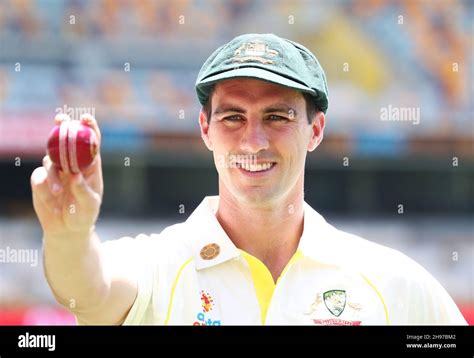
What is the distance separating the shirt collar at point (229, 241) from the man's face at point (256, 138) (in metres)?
0.08

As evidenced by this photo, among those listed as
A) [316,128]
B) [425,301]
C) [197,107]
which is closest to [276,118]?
[316,128]

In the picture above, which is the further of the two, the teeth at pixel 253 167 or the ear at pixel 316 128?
the ear at pixel 316 128

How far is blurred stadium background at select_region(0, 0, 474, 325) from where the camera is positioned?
7.10 m

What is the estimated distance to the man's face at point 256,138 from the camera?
1.52m

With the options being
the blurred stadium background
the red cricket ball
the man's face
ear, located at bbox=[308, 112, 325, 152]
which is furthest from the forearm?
the blurred stadium background

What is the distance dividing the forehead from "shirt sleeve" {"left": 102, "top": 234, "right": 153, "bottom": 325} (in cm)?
30

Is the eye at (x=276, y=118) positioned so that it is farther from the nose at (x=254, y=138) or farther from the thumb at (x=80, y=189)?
the thumb at (x=80, y=189)

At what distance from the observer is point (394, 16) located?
300 inches

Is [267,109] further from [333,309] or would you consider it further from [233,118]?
[333,309]

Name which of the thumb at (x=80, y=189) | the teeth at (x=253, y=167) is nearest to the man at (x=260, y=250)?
the teeth at (x=253, y=167)

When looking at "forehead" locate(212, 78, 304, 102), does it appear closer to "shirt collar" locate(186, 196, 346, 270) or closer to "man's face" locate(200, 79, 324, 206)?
"man's face" locate(200, 79, 324, 206)
